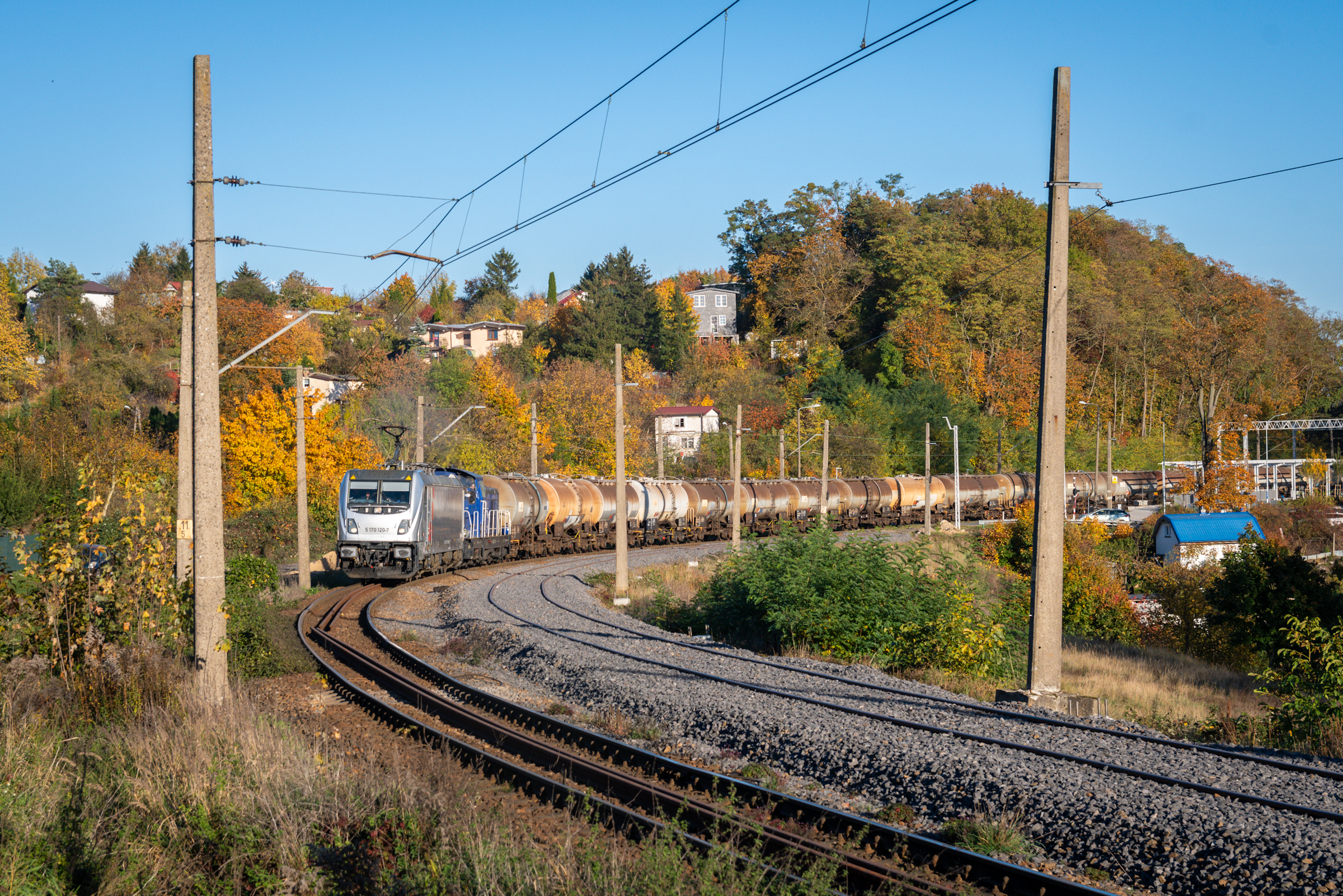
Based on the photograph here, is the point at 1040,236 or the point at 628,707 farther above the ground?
the point at 1040,236

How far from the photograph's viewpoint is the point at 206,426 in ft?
32.7

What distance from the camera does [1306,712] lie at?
468 inches

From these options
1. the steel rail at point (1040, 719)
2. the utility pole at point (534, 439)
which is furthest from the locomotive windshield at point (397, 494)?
the utility pole at point (534, 439)

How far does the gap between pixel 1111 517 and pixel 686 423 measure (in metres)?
36.5

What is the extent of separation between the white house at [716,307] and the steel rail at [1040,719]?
105 meters

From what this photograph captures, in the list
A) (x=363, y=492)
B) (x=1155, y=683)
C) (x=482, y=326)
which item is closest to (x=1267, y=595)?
(x=1155, y=683)

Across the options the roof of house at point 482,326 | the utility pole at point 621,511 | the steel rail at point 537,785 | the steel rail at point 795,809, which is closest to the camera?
the steel rail at point 795,809

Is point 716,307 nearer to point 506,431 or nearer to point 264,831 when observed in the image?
point 506,431

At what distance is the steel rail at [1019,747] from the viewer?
7.80 meters

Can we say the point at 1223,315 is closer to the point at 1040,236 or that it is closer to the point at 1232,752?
the point at 1040,236

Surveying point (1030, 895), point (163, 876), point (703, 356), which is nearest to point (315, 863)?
point (163, 876)

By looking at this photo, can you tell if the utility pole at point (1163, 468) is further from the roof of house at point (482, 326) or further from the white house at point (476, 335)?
the roof of house at point (482, 326)

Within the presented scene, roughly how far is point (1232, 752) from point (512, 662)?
1047 cm

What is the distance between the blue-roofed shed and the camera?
37500 mm
